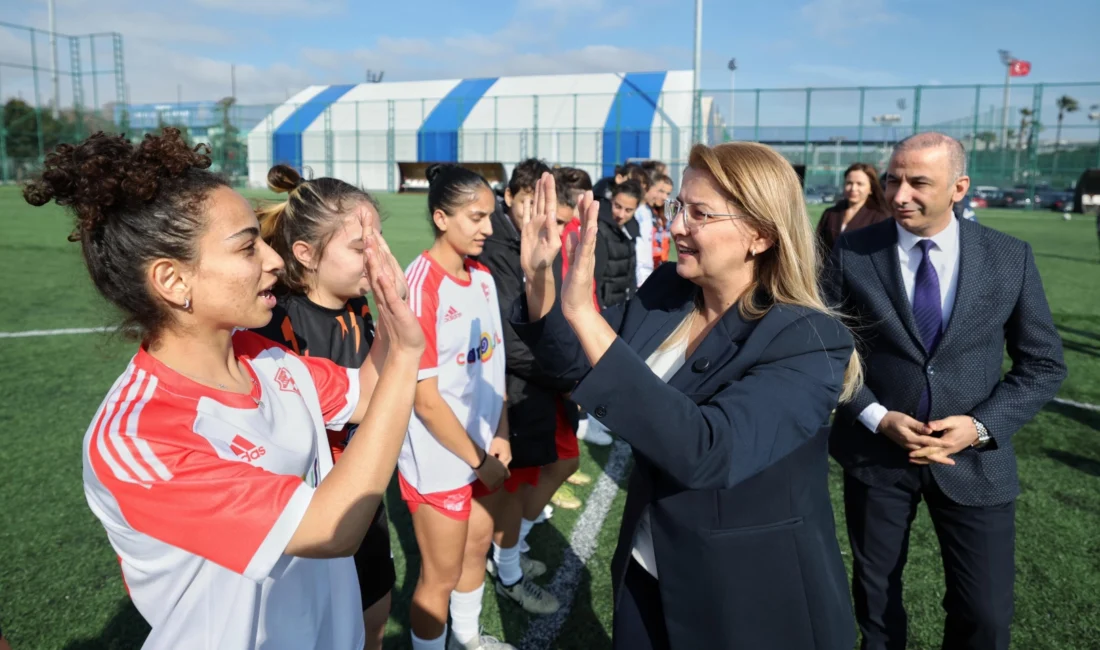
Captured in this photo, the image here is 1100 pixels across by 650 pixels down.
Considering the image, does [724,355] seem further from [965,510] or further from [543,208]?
[965,510]

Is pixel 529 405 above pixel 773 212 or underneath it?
underneath

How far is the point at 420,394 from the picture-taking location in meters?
2.87

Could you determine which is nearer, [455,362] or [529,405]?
[455,362]

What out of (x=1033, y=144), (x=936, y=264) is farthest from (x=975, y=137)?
(x=936, y=264)

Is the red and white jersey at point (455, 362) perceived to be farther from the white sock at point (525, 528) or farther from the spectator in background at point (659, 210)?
the spectator in background at point (659, 210)

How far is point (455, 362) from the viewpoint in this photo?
3.10m

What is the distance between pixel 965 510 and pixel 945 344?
611 millimetres

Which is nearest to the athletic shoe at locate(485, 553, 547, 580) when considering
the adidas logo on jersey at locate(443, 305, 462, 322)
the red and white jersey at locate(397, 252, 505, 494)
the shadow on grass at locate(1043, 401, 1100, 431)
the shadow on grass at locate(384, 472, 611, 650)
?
the shadow on grass at locate(384, 472, 611, 650)

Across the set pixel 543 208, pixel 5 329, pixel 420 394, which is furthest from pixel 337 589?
pixel 5 329

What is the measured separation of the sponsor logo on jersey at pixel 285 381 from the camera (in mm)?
1951

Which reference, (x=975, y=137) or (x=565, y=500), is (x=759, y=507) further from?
(x=975, y=137)

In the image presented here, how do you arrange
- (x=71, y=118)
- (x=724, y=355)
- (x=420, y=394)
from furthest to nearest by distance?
(x=71, y=118) < (x=420, y=394) < (x=724, y=355)

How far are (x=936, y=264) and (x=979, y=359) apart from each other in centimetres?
40

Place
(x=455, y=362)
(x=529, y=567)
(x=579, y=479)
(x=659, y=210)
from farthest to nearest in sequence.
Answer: (x=659, y=210) → (x=579, y=479) → (x=529, y=567) → (x=455, y=362)
